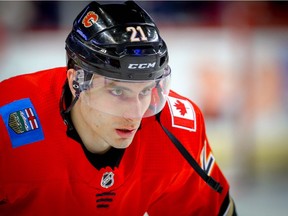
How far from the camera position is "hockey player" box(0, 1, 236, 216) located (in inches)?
67.8

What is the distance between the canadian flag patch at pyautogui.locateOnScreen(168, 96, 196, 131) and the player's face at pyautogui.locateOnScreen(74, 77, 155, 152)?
229 mm

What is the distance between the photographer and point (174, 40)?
3.15 meters

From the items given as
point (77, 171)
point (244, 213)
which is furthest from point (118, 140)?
point (244, 213)

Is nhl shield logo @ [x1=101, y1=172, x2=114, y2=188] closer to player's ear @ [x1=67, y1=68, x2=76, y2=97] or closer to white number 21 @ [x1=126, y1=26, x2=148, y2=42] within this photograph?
player's ear @ [x1=67, y1=68, x2=76, y2=97]

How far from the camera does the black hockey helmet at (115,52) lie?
1691mm

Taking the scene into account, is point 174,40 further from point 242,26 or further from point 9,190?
point 9,190

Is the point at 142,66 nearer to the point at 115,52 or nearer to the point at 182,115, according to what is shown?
the point at 115,52

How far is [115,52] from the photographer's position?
5.53 ft

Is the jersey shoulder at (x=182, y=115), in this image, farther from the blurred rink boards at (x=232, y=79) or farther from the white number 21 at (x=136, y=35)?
the blurred rink boards at (x=232, y=79)

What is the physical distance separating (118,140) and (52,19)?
4.56ft

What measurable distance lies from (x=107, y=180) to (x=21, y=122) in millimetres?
268

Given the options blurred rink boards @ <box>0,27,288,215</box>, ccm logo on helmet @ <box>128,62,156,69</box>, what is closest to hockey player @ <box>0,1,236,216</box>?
ccm logo on helmet @ <box>128,62,156,69</box>

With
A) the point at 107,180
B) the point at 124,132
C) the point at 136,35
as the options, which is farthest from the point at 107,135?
the point at 136,35

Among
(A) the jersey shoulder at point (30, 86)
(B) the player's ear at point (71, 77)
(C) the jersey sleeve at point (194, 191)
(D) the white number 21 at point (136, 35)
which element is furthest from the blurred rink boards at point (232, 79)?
(D) the white number 21 at point (136, 35)
